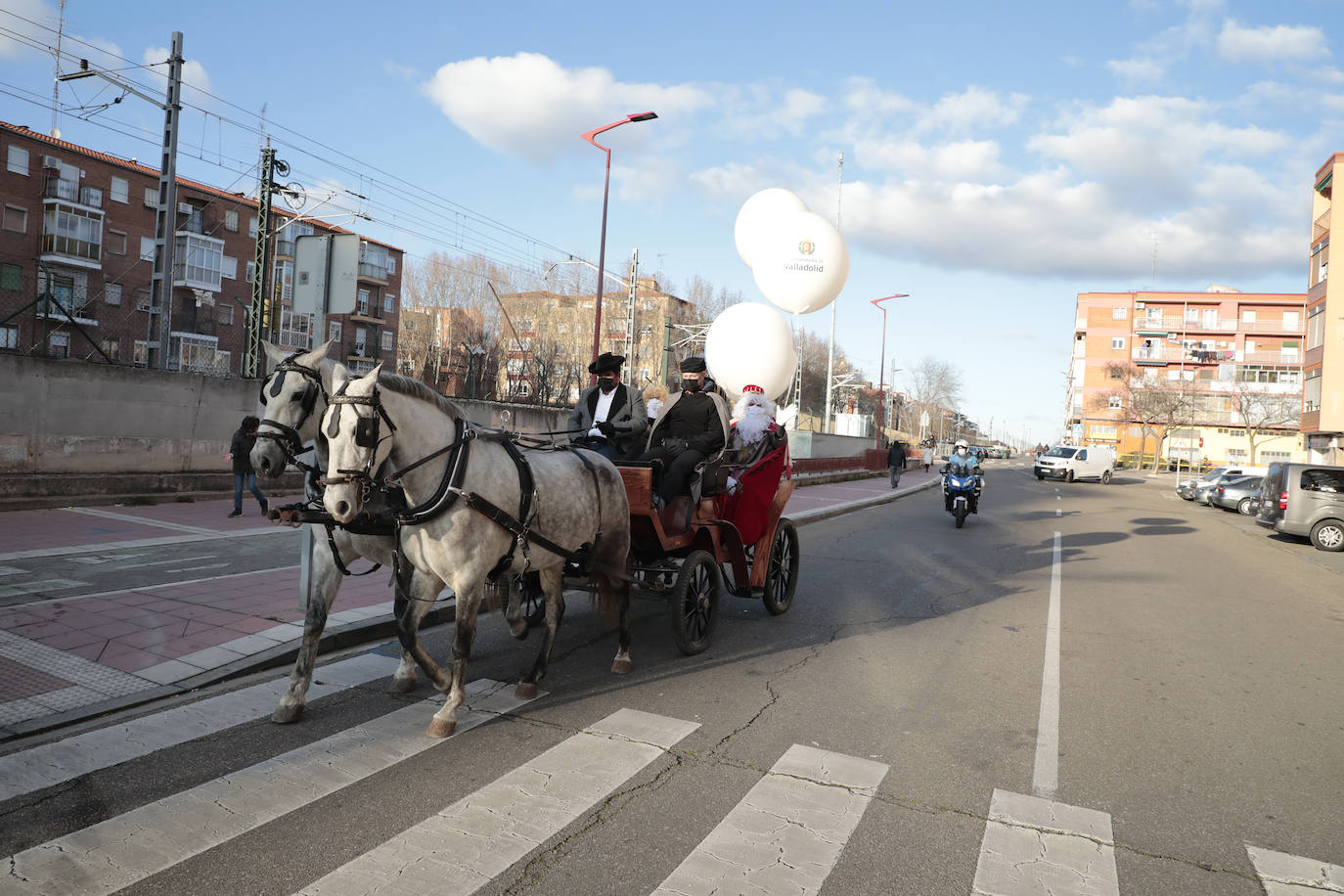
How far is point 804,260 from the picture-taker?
437 inches

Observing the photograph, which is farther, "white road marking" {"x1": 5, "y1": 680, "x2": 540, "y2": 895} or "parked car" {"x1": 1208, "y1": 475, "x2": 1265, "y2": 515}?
"parked car" {"x1": 1208, "y1": 475, "x2": 1265, "y2": 515}

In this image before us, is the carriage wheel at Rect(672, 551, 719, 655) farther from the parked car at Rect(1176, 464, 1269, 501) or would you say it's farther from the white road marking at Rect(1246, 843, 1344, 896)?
the parked car at Rect(1176, 464, 1269, 501)

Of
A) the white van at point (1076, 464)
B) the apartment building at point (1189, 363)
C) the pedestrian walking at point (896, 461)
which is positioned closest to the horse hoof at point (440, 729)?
the pedestrian walking at point (896, 461)

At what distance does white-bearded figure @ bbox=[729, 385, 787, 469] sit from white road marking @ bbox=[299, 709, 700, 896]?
3.04 m

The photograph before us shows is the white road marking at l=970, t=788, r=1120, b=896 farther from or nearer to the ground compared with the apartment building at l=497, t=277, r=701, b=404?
nearer to the ground

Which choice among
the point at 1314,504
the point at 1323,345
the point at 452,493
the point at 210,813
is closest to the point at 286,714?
the point at 210,813

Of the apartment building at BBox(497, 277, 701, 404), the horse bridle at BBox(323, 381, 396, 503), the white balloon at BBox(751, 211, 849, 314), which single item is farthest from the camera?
the apartment building at BBox(497, 277, 701, 404)

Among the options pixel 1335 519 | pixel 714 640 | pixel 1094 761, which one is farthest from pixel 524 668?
pixel 1335 519

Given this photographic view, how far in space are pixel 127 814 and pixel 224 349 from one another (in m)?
52.7

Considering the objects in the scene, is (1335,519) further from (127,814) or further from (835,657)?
(127,814)

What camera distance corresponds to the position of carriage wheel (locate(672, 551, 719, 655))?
596cm

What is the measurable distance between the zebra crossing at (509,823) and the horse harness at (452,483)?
3.53 feet

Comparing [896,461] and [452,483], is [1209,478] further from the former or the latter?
[452,483]

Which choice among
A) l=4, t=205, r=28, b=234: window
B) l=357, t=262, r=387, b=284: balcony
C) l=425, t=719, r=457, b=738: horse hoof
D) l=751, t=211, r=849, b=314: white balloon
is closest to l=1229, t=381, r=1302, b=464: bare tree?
l=751, t=211, r=849, b=314: white balloon
